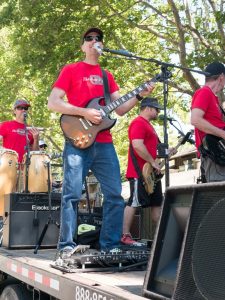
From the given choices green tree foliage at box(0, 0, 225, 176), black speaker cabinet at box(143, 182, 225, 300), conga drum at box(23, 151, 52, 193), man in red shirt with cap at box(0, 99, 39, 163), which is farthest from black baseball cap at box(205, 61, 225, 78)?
green tree foliage at box(0, 0, 225, 176)

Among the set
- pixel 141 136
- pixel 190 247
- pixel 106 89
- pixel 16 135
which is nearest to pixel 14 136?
pixel 16 135

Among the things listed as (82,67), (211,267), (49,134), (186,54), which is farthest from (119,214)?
(49,134)

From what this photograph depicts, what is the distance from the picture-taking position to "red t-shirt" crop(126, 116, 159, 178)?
628cm

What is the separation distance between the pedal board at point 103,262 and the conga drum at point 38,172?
2.63 meters

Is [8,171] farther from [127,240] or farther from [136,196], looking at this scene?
[127,240]

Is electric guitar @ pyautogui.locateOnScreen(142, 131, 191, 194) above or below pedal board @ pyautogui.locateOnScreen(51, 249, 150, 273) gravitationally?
above

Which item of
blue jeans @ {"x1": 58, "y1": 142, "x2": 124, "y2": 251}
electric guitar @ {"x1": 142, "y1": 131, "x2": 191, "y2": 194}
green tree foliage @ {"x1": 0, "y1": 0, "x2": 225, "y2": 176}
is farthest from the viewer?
green tree foliage @ {"x1": 0, "y1": 0, "x2": 225, "y2": 176}

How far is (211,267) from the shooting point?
2.02m

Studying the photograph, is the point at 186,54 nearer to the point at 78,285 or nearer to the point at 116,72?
the point at 116,72

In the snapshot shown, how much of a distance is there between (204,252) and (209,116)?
277cm

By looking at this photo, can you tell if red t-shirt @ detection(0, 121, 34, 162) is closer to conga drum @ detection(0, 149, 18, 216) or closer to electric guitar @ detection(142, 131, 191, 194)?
conga drum @ detection(0, 149, 18, 216)

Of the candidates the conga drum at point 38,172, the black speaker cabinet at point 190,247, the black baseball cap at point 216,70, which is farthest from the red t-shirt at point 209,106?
the black speaker cabinet at point 190,247

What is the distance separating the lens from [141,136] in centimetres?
627

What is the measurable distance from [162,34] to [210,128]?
11.8 m
